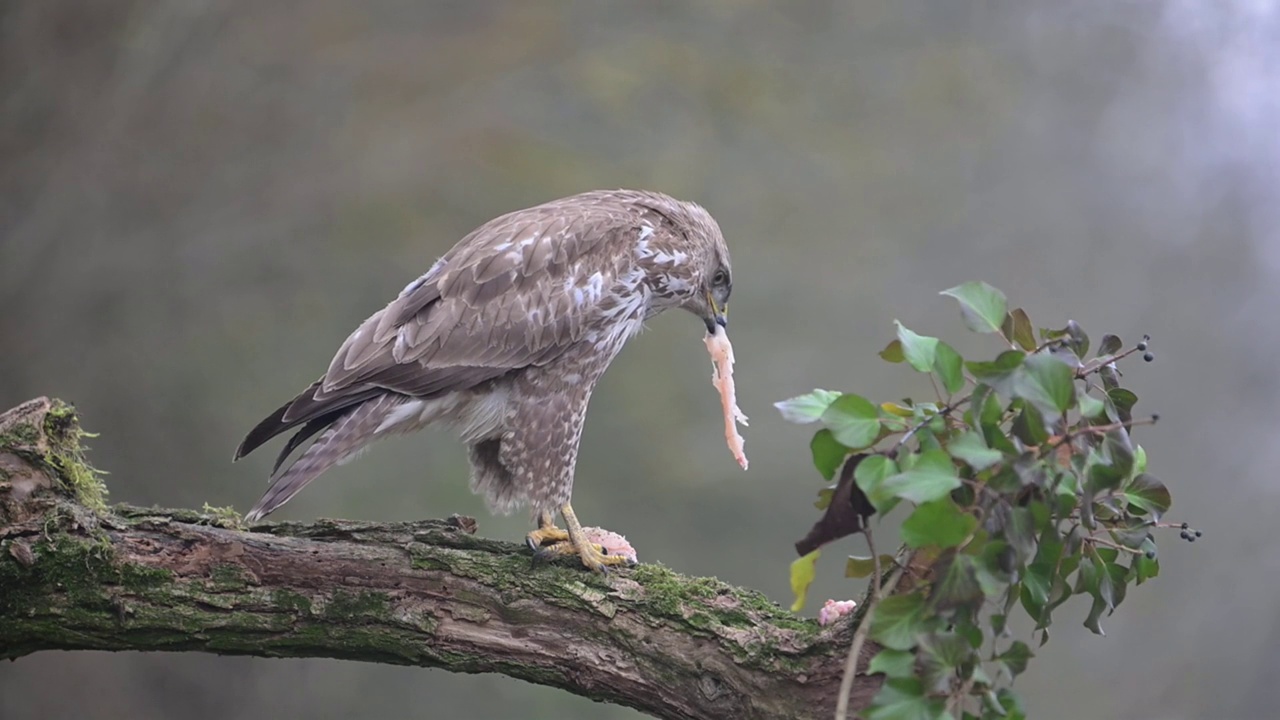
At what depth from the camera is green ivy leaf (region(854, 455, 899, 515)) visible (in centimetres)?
160

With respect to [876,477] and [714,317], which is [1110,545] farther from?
[714,317]

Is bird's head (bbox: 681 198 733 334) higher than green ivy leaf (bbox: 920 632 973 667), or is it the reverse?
bird's head (bbox: 681 198 733 334)

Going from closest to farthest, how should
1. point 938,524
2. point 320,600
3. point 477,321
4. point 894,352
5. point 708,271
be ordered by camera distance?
point 938,524 < point 894,352 < point 320,600 < point 477,321 < point 708,271

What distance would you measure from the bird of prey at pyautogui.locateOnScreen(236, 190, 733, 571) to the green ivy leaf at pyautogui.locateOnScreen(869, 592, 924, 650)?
3.14 ft

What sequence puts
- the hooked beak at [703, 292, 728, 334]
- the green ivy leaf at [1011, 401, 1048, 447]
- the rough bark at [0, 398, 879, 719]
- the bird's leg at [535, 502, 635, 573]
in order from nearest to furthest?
the green ivy leaf at [1011, 401, 1048, 447], the rough bark at [0, 398, 879, 719], the bird's leg at [535, 502, 635, 573], the hooked beak at [703, 292, 728, 334]

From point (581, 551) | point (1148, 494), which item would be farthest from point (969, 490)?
point (581, 551)

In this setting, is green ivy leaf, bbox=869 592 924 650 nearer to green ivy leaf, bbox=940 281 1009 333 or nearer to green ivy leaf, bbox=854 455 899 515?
green ivy leaf, bbox=854 455 899 515

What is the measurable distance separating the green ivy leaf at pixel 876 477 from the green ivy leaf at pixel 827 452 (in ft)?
0.15

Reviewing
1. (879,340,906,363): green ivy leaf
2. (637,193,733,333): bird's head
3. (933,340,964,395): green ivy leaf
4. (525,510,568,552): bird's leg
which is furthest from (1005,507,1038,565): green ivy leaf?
(637,193,733,333): bird's head

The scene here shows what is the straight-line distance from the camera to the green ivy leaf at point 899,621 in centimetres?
166

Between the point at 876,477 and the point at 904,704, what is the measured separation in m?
0.34

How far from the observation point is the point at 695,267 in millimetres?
2912

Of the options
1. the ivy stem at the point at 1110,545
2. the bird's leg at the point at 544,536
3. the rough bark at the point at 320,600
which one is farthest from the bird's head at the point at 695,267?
the ivy stem at the point at 1110,545

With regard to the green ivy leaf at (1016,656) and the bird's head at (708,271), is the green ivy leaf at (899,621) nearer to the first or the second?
the green ivy leaf at (1016,656)
